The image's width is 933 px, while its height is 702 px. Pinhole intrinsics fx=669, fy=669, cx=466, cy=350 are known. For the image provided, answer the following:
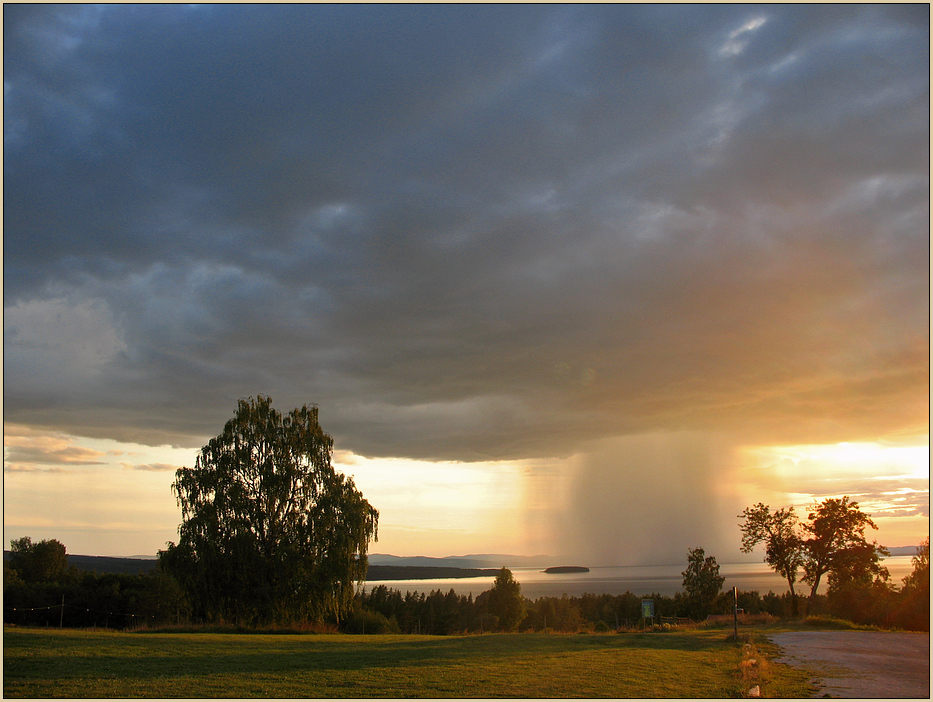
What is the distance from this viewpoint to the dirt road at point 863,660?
1519 centimetres

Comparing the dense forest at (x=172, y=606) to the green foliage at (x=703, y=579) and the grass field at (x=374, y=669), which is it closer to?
the green foliage at (x=703, y=579)

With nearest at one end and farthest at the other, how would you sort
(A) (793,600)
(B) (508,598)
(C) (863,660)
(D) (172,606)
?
(C) (863,660) < (A) (793,600) < (D) (172,606) < (B) (508,598)

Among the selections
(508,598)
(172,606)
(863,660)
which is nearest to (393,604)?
(508,598)

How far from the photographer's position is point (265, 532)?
112 feet

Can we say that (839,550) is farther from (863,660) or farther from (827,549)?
(863,660)

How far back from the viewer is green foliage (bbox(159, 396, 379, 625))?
1284 inches

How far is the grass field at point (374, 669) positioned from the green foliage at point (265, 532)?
8.41m

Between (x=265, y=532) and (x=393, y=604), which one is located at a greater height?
A: (x=265, y=532)

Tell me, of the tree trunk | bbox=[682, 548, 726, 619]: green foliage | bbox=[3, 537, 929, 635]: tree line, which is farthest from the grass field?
bbox=[682, 548, 726, 619]: green foliage

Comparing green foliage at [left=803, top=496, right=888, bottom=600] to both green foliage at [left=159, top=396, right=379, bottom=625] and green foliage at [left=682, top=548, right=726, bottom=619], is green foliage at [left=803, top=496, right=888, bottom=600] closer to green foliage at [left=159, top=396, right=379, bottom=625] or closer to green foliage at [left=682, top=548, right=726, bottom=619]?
green foliage at [left=682, top=548, right=726, bottom=619]

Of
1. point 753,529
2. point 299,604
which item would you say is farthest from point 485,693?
point 753,529

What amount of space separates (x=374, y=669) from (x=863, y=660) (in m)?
14.4

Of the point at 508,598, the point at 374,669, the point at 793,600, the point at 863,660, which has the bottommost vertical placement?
the point at 508,598

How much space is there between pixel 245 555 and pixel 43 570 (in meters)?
44.1
